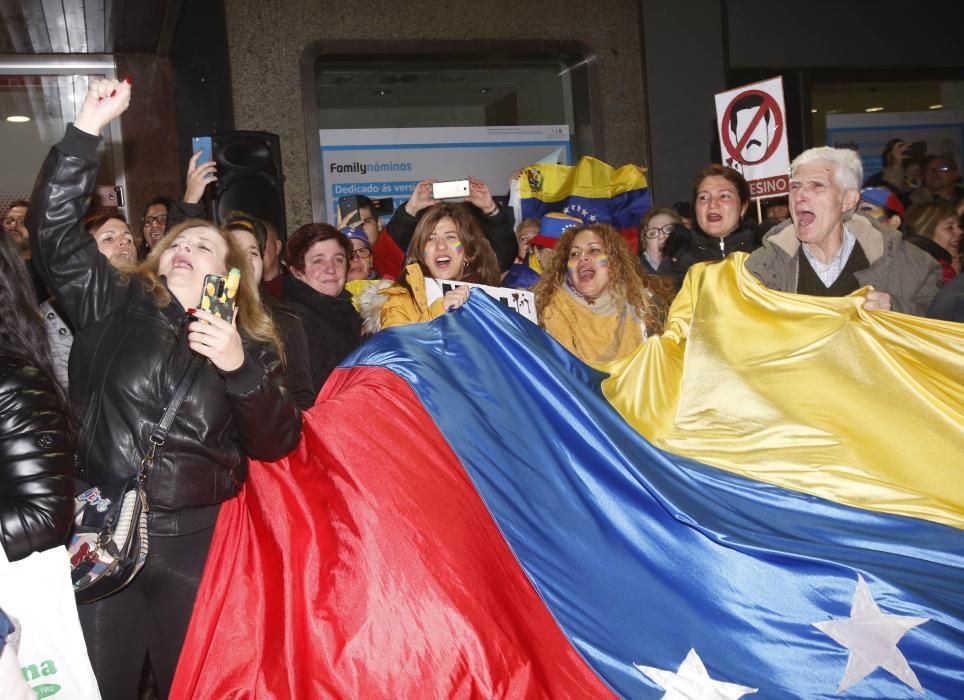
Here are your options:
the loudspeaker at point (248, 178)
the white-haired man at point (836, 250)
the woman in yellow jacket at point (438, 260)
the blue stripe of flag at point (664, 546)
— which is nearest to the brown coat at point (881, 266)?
the white-haired man at point (836, 250)

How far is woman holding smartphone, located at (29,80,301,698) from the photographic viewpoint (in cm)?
258

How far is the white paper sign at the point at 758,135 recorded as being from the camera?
6.24m

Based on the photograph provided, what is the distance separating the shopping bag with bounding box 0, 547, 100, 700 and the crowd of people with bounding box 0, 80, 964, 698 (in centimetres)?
7

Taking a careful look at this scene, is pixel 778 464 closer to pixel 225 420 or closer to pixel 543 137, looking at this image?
pixel 225 420

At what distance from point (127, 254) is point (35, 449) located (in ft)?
8.58

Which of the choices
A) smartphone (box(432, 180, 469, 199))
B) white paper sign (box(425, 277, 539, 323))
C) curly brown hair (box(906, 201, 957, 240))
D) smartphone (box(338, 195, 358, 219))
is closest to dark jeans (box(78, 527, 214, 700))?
white paper sign (box(425, 277, 539, 323))

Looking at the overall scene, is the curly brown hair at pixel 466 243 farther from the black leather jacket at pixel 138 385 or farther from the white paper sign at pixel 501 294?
the black leather jacket at pixel 138 385

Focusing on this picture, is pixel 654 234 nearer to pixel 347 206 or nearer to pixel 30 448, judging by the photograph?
pixel 347 206

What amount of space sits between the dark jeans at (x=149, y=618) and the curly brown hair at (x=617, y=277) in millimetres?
2657

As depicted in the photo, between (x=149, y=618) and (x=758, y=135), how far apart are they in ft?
16.4

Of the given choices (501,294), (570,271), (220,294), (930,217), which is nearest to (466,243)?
(501,294)

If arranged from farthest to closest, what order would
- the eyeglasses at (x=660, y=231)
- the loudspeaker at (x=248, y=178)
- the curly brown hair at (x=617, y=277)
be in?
the loudspeaker at (x=248, y=178), the eyeglasses at (x=660, y=231), the curly brown hair at (x=617, y=277)

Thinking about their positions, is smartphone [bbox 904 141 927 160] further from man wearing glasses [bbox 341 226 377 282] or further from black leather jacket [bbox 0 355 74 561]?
black leather jacket [bbox 0 355 74 561]

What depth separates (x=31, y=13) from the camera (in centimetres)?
791
